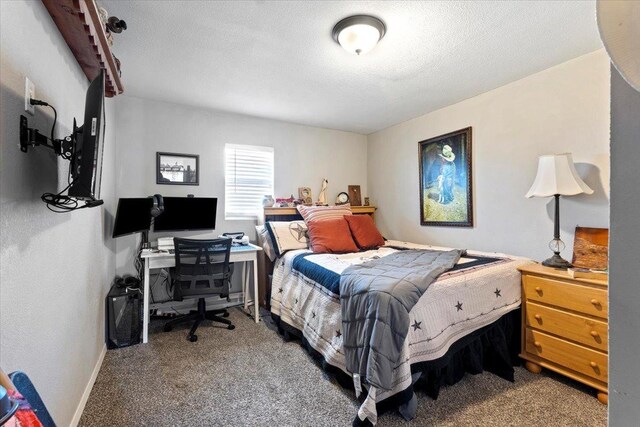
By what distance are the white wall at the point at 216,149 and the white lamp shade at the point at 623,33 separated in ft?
11.2

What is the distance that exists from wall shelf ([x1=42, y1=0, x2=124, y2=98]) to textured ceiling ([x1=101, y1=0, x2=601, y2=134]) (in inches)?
13.3

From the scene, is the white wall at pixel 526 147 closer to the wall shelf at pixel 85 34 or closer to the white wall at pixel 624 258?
the white wall at pixel 624 258

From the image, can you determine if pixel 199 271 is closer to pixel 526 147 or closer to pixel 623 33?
pixel 623 33

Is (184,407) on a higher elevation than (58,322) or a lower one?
lower

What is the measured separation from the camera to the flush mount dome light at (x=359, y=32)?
1783 mm

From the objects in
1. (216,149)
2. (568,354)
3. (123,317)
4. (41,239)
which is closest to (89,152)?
(41,239)

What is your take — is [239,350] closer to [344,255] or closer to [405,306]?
[344,255]

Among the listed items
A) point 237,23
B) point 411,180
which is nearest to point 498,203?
point 411,180

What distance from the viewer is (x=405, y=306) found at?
5.12 ft

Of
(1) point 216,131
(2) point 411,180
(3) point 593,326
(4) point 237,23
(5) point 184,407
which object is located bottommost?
(5) point 184,407

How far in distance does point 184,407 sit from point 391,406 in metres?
1.22

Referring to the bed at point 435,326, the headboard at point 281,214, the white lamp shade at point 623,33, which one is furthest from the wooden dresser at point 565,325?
the headboard at point 281,214

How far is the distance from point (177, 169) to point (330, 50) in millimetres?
2154

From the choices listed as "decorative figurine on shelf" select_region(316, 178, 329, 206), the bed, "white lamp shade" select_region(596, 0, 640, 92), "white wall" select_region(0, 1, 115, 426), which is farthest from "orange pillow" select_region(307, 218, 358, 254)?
"white lamp shade" select_region(596, 0, 640, 92)
